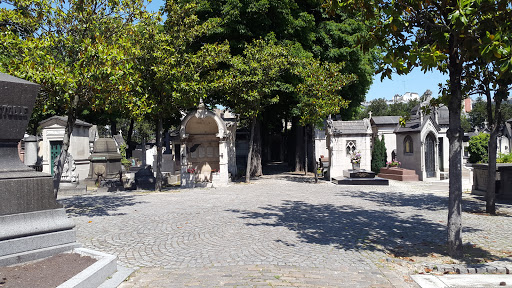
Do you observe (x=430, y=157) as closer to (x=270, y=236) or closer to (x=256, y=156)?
(x=256, y=156)

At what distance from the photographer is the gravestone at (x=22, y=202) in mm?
5266

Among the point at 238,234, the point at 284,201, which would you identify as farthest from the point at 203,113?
the point at 238,234

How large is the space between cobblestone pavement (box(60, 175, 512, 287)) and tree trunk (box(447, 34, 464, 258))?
23.7 inches

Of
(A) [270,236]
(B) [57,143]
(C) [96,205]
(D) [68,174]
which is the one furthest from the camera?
(B) [57,143]

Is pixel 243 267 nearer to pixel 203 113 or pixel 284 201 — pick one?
pixel 284 201

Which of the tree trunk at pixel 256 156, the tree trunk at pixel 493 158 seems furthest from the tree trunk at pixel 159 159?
the tree trunk at pixel 493 158

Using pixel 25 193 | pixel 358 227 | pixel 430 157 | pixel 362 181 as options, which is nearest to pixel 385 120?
pixel 430 157

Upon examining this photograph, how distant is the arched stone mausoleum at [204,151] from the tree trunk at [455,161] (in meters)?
13.4

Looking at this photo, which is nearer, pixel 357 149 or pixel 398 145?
pixel 357 149

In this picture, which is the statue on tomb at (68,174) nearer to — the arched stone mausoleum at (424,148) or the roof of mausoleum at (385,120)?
the arched stone mausoleum at (424,148)

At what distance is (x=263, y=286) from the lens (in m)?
4.75

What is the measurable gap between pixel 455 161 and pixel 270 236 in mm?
3850

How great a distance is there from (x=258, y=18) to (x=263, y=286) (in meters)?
18.6

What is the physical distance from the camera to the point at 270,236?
7566 millimetres
